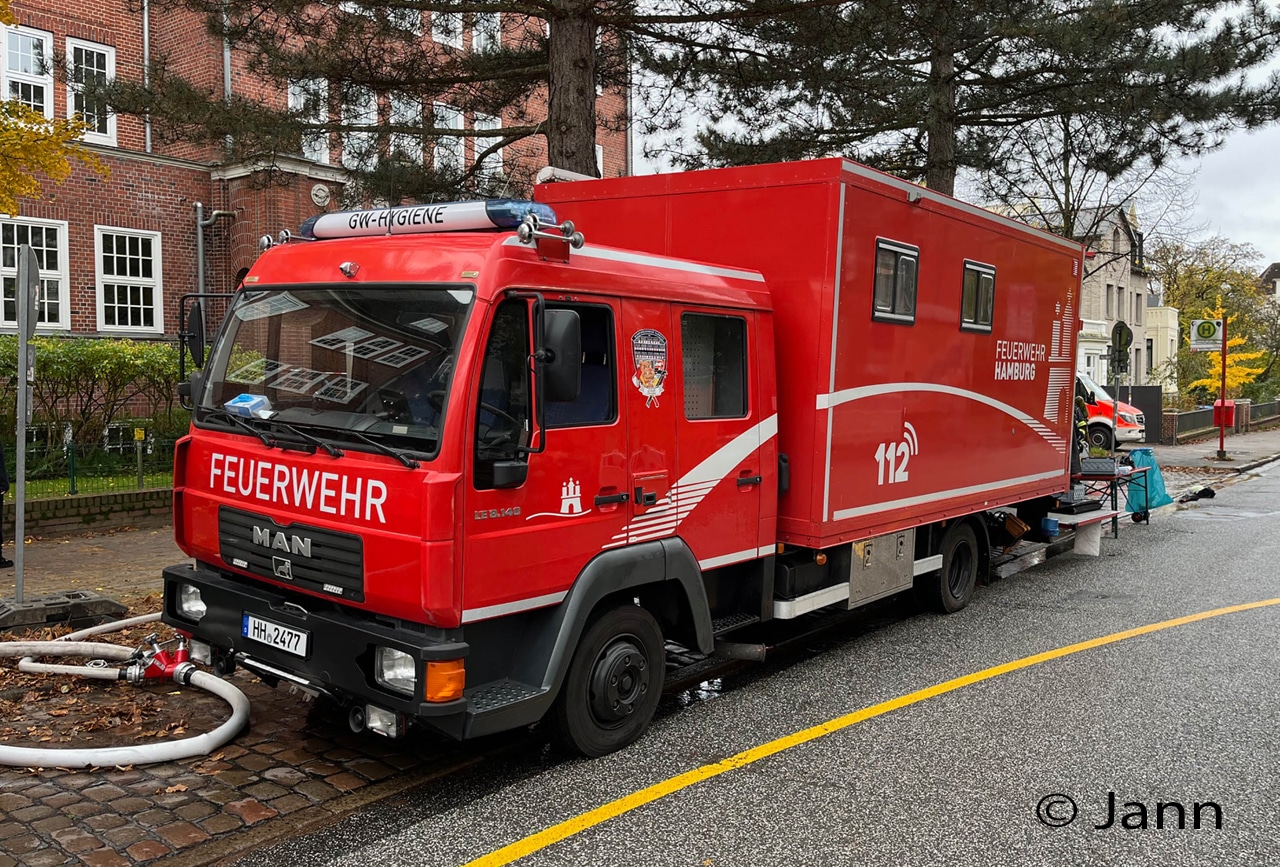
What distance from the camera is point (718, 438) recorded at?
18.9 feet

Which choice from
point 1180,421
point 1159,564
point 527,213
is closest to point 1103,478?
point 1159,564

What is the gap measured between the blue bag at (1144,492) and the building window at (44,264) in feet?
56.3

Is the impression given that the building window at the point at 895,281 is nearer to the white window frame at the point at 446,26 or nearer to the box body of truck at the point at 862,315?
→ the box body of truck at the point at 862,315

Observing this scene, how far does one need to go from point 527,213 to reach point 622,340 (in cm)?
81

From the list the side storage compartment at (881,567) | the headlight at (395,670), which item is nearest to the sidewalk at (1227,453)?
the side storage compartment at (881,567)

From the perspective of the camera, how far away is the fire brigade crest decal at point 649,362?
5254 millimetres

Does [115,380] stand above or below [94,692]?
above

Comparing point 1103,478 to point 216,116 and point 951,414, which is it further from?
point 216,116

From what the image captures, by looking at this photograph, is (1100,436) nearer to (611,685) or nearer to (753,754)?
(753,754)

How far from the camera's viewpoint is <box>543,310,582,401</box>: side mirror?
4.55 meters

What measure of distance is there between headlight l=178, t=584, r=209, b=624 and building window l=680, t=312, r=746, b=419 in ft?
8.94

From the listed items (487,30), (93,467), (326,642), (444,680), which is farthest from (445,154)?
(444,680)

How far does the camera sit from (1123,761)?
17.1 feet

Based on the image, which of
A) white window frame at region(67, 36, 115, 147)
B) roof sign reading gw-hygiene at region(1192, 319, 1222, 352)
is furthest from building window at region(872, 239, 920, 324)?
roof sign reading gw-hygiene at region(1192, 319, 1222, 352)
